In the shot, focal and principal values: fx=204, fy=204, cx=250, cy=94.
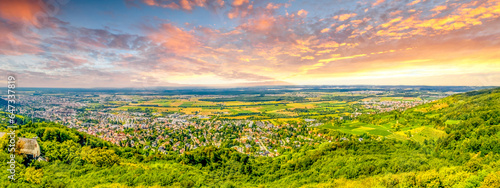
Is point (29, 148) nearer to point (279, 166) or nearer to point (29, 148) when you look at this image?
point (29, 148)

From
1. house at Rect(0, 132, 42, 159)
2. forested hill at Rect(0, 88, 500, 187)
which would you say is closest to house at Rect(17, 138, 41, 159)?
house at Rect(0, 132, 42, 159)

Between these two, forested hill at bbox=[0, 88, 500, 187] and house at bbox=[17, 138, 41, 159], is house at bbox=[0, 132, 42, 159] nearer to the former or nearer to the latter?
house at bbox=[17, 138, 41, 159]

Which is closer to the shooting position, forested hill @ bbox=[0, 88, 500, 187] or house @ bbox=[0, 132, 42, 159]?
forested hill @ bbox=[0, 88, 500, 187]

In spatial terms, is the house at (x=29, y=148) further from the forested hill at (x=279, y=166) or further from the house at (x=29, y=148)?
the forested hill at (x=279, y=166)

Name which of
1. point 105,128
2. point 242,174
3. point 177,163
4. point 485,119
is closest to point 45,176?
point 177,163

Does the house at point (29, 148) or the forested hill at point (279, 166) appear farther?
the house at point (29, 148)

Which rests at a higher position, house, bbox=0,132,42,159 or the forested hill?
house, bbox=0,132,42,159

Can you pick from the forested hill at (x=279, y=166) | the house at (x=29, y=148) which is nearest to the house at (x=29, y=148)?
the house at (x=29, y=148)

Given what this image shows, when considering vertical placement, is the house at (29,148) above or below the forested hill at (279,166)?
above
